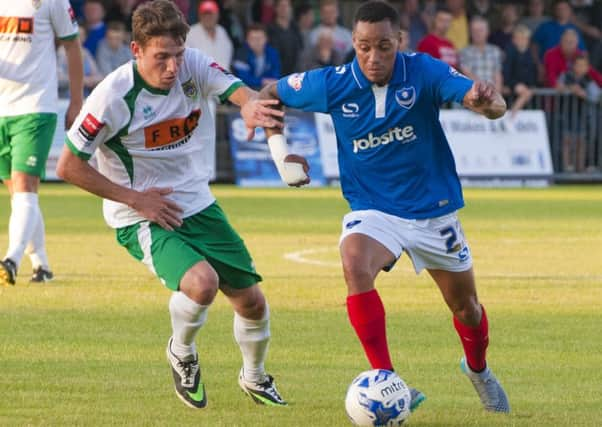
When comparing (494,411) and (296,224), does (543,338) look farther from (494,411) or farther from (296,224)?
(296,224)

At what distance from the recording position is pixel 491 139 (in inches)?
947

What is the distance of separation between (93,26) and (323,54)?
346cm

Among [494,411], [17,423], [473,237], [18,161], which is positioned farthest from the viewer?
[473,237]

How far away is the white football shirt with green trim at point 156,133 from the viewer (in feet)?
24.3

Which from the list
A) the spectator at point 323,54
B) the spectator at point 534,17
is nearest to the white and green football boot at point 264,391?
the spectator at point 323,54

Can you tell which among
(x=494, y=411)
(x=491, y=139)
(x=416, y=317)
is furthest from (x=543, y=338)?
(x=491, y=139)

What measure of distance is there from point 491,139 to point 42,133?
43.7ft

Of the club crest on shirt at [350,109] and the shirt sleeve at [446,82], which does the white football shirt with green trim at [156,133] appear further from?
the shirt sleeve at [446,82]

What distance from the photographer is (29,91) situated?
11.8 metres

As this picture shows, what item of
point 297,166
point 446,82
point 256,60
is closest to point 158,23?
point 297,166

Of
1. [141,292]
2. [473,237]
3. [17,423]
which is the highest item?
[17,423]

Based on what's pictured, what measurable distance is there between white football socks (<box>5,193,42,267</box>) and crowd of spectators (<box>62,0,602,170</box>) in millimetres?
10790

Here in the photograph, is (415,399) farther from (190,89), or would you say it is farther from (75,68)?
(75,68)

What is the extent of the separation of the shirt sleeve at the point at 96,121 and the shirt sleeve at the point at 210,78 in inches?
17.3
